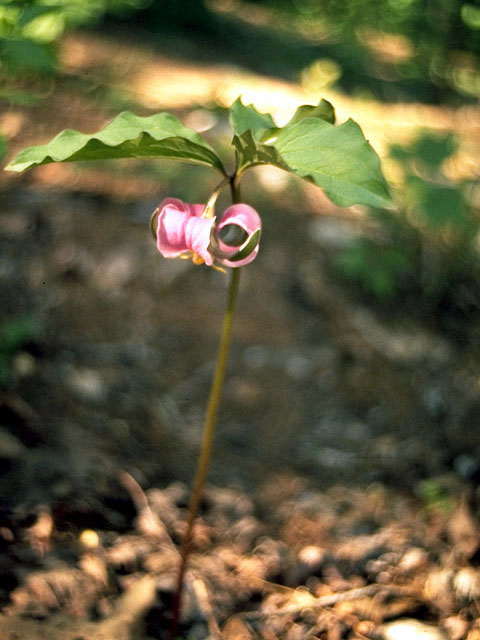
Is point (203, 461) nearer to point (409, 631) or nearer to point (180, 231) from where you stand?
point (180, 231)

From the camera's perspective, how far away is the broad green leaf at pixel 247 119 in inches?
42.3

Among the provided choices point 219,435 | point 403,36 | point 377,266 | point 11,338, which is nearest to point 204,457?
point 219,435

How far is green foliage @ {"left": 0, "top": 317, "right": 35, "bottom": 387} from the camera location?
72.5 inches

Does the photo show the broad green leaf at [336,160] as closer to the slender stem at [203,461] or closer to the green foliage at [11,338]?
the slender stem at [203,461]

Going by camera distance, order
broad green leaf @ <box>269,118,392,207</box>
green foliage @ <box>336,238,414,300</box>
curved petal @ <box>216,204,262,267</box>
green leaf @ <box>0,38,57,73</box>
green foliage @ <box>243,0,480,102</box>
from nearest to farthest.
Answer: broad green leaf @ <box>269,118,392,207</box>, curved petal @ <box>216,204,262,267</box>, green leaf @ <box>0,38,57,73</box>, green foliage @ <box>336,238,414,300</box>, green foliage @ <box>243,0,480,102</box>

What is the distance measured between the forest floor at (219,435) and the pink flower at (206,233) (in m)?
0.75

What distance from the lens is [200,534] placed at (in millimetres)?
1577

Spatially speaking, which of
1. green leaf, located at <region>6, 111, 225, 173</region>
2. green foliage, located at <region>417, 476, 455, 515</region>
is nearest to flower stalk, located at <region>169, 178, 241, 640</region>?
green leaf, located at <region>6, 111, 225, 173</region>

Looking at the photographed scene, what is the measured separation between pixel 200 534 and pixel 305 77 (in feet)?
13.9

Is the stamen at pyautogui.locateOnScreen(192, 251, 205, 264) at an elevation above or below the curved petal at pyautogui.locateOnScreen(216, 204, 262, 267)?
below

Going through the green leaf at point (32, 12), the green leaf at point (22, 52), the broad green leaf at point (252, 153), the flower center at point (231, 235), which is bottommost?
the green leaf at point (22, 52)

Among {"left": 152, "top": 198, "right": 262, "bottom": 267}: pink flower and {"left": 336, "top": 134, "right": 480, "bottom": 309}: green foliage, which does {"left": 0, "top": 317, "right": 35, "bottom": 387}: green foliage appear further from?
{"left": 336, "top": 134, "right": 480, "bottom": 309}: green foliage

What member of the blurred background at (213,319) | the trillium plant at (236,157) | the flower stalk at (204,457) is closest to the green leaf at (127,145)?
the trillium plant at (236,157)

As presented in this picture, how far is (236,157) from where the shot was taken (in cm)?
97
